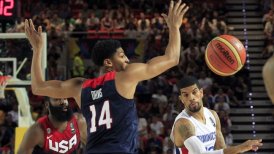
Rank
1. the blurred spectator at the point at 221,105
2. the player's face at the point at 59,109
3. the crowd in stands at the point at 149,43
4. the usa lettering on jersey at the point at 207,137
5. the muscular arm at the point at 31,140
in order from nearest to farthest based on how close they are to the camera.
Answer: the usa lettering on jersey at the point at 207,137, the muscular arm at the point at 31,140, the player's face at the point at 59,109, the crowd in stands at the point at 149,43, the blurred spectator at the point at 221,105

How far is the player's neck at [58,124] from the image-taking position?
17.7ft

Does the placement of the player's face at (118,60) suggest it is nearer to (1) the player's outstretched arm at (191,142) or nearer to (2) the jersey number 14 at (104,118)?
(2) the jersey number 14 at (104,118)

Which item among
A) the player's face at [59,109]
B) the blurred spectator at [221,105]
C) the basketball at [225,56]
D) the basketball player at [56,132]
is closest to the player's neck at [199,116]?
the basketball at [225,56]

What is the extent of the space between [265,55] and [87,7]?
5.84 metres

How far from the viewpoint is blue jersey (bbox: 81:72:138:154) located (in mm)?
3680

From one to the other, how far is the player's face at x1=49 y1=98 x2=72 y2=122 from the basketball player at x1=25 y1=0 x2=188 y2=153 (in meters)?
1.49

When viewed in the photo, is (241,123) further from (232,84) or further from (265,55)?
(265,55)

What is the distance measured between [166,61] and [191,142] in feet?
4.84

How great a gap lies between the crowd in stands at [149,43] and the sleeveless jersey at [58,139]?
6.25m

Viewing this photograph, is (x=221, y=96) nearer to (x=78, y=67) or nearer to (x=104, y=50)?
(x=78, y=67)

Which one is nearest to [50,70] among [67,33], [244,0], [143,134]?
[67,33]

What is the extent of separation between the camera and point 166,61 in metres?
3.60

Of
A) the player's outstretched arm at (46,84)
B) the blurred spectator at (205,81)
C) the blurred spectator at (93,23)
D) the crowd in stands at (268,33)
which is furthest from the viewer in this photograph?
the blurred spectator at (93,23)

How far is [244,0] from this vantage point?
1777cm
